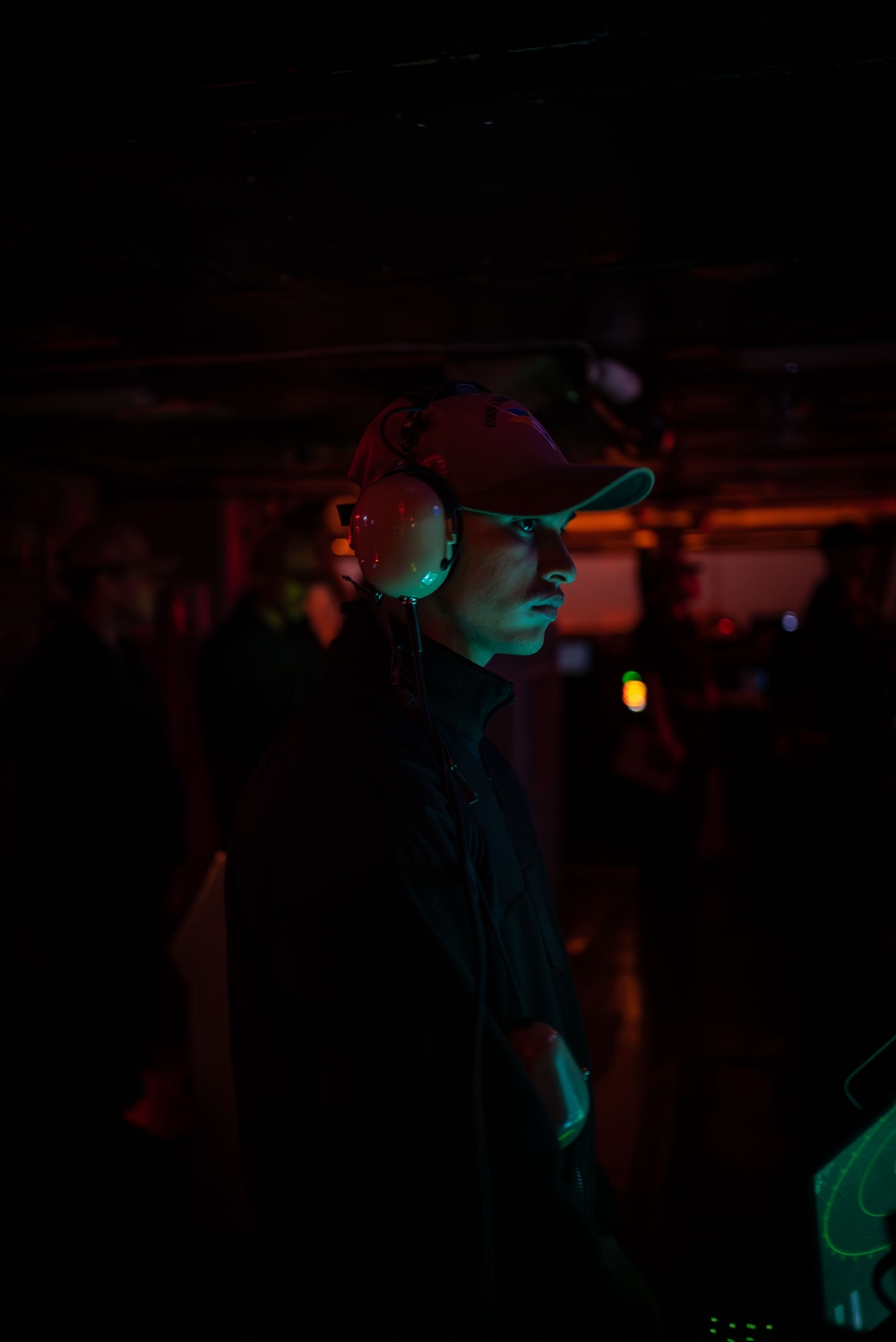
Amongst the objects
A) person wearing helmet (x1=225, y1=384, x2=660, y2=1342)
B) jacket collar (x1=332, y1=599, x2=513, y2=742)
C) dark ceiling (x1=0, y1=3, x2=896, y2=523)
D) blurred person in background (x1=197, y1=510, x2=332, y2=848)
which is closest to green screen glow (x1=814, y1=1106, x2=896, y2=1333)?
person wearing helmet (x1=225, y1=384, x2=660, y2=1342)

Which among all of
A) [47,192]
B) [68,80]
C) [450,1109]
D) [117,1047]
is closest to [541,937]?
[450,1109]

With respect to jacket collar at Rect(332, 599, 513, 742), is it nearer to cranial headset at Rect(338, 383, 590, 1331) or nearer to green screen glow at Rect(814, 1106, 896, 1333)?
cranial headset at Rect(338, 383, 590, 1331)

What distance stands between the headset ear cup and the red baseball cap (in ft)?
0.17

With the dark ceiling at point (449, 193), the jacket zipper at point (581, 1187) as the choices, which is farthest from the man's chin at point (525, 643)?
the dark ceiling at point (449, 193)

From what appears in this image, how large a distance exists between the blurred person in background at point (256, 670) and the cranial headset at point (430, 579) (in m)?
2.54

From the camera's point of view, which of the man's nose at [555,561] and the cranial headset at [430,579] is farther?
the man's nose at [555,561]

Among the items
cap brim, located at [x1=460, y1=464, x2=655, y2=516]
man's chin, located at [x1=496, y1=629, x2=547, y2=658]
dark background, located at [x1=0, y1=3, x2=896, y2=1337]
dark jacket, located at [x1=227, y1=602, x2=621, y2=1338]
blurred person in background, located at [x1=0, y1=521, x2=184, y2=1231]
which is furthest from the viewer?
blurred person in background, located at [x1=0, y1=521, x2=184, y2=1231]

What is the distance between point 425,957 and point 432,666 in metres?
0.40

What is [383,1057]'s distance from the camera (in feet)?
3.27

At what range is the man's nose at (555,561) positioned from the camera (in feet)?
4.16

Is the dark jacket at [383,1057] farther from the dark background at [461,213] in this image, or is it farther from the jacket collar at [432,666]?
the dark background at [461,213]

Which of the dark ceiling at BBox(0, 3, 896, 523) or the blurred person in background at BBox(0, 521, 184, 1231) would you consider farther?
the blurred person in background at BBox(0, 521, 184, 1231)

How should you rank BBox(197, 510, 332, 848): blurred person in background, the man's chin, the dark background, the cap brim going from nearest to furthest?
the cap brim
the man's chin
the dark background
BBox(197, 510, 332, 848): blurred person in background

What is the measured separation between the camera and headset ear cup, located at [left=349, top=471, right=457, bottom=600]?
3.87 ft
